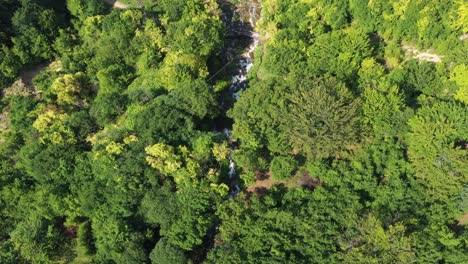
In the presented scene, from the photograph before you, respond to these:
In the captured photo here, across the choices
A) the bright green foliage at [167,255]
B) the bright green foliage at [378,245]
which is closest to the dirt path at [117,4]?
the bright green foliage at [167,255]

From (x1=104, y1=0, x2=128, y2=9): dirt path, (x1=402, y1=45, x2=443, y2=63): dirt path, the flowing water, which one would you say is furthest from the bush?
(x1=104, y1=0, x2=128, y2=9): dirt path

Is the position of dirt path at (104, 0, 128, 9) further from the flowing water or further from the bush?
the bush

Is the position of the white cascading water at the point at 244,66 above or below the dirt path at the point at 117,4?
below

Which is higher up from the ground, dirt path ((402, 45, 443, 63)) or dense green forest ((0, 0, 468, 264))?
dirt path ((402, 45, 443, 63))

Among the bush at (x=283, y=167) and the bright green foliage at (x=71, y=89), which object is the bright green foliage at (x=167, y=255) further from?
the bright green foliage at (x=71, y=89)

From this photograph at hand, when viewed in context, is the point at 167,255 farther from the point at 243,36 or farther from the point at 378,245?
the point at 243,36

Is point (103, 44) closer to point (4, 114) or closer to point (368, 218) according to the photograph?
point (4, 114)
